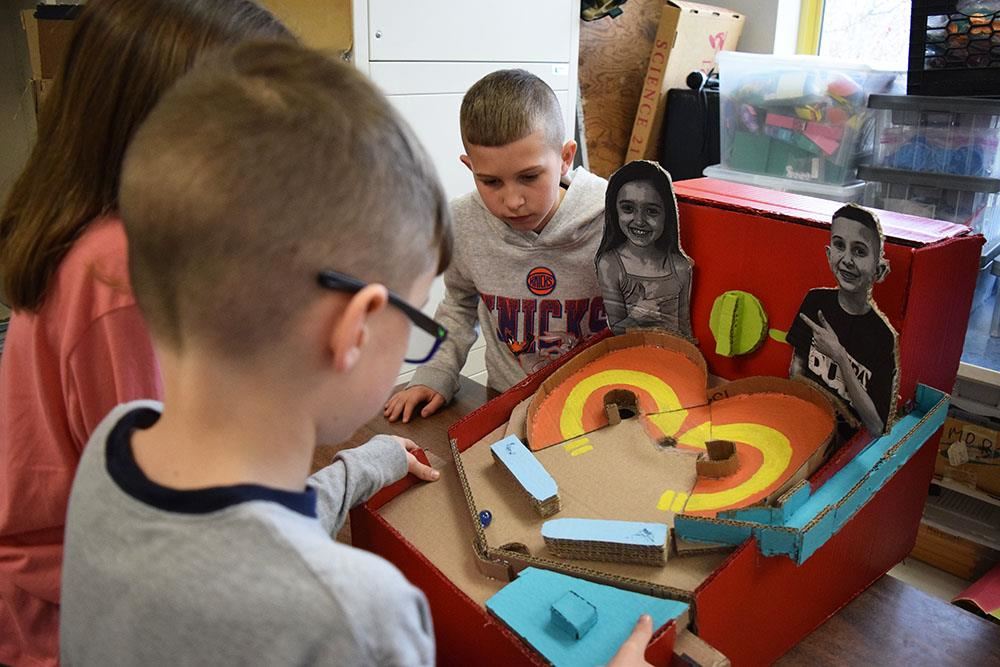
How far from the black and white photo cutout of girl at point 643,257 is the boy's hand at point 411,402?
0.92 feet

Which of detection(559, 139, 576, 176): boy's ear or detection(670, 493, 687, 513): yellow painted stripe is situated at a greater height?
detection(559, 139, 576, 176): boy's ear

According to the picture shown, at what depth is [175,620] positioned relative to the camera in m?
0.44

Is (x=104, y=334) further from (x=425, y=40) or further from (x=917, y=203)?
(x=917, y=203)

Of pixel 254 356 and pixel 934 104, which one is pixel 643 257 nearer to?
pixel 254 356

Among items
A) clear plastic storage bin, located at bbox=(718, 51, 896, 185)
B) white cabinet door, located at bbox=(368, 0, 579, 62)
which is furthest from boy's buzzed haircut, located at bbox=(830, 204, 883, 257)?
white cabinet door, located at bbox=(368, 0, 579, 62)

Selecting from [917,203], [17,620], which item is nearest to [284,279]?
[17,620]

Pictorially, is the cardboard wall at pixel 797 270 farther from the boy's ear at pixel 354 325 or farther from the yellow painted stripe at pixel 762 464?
the boy's ear at pixel 354 325

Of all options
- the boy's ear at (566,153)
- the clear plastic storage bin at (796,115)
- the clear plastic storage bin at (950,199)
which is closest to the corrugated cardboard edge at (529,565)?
the boy's ear at (566,153)

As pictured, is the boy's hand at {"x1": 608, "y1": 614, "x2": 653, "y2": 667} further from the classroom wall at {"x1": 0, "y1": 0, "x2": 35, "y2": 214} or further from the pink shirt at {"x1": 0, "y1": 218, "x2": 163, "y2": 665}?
the classroom wall at {"x1": 0, "y1": 0, "x2": 35, "y2": 214}

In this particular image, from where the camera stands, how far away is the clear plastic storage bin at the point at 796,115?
78.1 inches

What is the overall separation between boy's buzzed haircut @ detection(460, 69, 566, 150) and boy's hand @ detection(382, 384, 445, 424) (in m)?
0.37

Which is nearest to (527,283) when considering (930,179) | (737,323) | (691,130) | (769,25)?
(737,323)

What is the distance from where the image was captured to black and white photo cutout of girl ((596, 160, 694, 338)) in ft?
3.22

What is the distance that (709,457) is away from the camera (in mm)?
846
